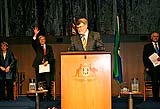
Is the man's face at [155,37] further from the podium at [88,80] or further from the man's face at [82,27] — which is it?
the podium at [88,80]

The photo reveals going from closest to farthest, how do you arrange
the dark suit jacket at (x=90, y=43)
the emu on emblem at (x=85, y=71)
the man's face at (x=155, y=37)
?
the emu on emblem at (x=85, y=71)
the dark suit jacket at (x=90, y=43)
the man's face at (x=155, y=37)

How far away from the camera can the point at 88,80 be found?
3961 millimetres

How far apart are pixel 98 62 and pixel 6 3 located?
20.2 ft

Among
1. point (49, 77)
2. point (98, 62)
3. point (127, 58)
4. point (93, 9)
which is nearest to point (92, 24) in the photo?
point (93, 9)

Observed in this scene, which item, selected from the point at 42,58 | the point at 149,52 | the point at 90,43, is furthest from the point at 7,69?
the point at 90,43

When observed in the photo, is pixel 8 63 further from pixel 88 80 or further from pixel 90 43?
pixel 88 80

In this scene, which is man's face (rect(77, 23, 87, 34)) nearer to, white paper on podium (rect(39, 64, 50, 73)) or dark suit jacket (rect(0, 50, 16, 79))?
white paper on podium (rect(39, 64, 50, 73))

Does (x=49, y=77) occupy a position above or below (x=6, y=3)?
below

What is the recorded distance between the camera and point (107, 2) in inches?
358

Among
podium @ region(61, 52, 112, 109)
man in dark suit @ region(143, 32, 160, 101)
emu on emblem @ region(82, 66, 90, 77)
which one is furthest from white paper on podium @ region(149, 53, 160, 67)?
emu on emblem @ region(82, 66, 90, 77)

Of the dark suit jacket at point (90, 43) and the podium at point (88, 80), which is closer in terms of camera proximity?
the podium at point (88, 80)

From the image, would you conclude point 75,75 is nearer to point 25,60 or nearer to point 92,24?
point 92,24

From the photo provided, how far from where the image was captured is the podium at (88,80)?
13.0 ft

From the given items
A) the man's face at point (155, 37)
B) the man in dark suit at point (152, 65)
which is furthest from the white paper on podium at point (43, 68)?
the man's face at point (155, 37)
